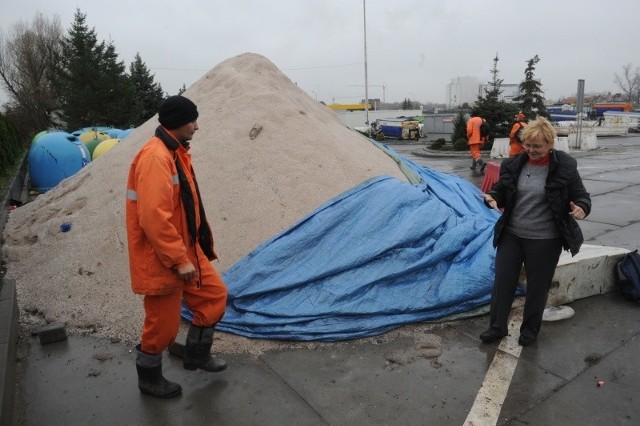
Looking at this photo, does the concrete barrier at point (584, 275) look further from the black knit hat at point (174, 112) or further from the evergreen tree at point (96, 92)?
the evergreen tree at point (96, 92)

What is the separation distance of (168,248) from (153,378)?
0.91 m

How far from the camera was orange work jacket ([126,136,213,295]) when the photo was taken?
2.44 m

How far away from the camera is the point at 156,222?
243 centimetres

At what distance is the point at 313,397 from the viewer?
2785 millimetres

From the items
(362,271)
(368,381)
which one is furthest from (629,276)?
(368,381)

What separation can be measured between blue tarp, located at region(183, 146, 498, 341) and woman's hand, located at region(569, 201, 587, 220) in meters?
1.04

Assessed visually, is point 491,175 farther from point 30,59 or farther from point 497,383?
point 30,59

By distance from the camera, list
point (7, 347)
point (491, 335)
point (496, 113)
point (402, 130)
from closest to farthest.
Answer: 1. point (7, 347)
2. point (491, 335)
3. point (496, 113)
4. point (402, 130)

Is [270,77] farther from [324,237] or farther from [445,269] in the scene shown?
[445,269]

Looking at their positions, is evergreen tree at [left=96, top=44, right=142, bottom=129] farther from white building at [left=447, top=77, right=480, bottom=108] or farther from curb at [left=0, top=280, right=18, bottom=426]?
white building at [left=447, top=77, right=480, bottom=108]

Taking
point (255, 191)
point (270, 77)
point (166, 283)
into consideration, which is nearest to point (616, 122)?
point (270, 77)

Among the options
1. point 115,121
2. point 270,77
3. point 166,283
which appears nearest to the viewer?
point 166,283

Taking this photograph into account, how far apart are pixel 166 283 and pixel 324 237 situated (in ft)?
6.28

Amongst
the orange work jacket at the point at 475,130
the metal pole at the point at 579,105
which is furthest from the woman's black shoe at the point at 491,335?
the metal pole at the point at 579,105
